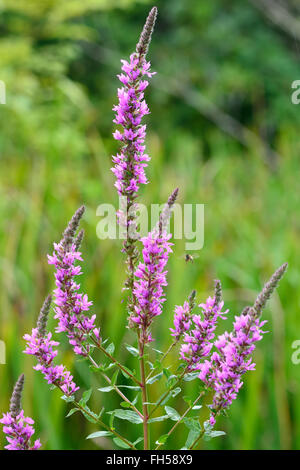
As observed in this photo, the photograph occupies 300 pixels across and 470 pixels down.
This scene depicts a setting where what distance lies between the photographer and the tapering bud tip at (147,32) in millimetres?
500

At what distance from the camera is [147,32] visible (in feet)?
1.66

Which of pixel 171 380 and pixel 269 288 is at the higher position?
pixel 269 288

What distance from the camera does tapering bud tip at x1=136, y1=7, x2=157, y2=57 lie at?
0.50m

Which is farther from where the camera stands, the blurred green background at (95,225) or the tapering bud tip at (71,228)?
the blurred green background at (95,225)

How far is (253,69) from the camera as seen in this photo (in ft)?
28.6

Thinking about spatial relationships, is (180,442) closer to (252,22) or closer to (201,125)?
(201,125)

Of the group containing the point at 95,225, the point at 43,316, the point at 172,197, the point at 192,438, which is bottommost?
the point at 192,438

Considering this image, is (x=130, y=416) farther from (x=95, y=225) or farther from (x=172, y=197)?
(x=95, y=225)

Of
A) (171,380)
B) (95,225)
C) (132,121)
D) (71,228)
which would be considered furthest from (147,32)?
(95,225)

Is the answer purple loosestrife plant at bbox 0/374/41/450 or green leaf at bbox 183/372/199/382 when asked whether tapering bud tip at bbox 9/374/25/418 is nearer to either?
purple loosestrife plant at bbox 0/374/41/450

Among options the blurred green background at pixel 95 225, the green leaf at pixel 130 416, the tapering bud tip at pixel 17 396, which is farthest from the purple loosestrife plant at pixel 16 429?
the blurred green background at pixel 95 225

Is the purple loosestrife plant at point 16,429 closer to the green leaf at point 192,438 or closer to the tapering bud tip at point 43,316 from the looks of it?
the tapering bud tip at point 43,316

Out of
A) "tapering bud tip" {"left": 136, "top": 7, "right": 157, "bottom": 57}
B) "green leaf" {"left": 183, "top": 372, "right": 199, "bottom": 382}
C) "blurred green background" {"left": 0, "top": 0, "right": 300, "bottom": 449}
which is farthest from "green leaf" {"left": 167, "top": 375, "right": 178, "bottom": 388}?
"tapering bud tip" {"left": 136, "top": 7, "right": 157, "bottom": 57}

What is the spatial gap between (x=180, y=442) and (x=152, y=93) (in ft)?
26.0
